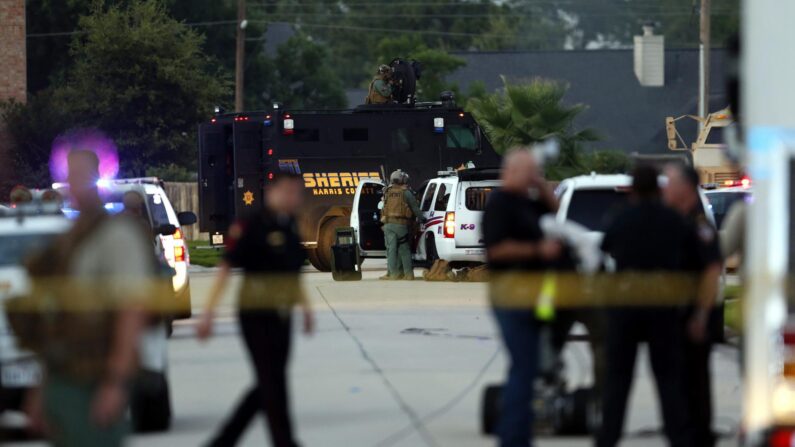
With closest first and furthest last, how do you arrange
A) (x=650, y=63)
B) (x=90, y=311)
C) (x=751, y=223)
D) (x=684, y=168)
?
(x=90, y=311), (x=751, y=223), (x=684, y=168), (x=650, y=63)

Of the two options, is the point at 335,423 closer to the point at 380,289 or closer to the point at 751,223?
the point at 751,223

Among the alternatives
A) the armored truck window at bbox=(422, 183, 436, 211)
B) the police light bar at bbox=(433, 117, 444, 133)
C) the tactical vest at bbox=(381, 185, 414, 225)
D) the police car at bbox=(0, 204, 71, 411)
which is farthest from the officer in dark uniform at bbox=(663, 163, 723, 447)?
the police light bar at bbox=(433, 117, 444, 133)

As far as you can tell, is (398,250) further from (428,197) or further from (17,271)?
(17,271)

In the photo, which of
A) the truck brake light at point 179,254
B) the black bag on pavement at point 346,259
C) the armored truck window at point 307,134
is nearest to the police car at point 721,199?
the black bag on pavement at point 346,259

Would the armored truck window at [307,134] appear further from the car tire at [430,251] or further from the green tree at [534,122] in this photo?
the green tree at [534,122]

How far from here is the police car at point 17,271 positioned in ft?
39.3

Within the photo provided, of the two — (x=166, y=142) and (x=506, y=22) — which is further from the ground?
(x=506, y=22)

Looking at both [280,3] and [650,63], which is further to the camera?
[280,3]

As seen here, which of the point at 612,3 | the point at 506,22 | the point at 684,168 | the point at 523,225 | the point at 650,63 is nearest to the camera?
the point at 523,225

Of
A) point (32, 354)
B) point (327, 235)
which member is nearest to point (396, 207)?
point (327, 235)

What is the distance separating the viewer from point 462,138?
3488 cm

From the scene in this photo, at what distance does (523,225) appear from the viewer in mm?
10102

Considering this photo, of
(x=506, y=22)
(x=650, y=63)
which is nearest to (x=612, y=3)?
(x=506, y=22)

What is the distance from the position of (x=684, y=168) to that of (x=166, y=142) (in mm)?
42487
